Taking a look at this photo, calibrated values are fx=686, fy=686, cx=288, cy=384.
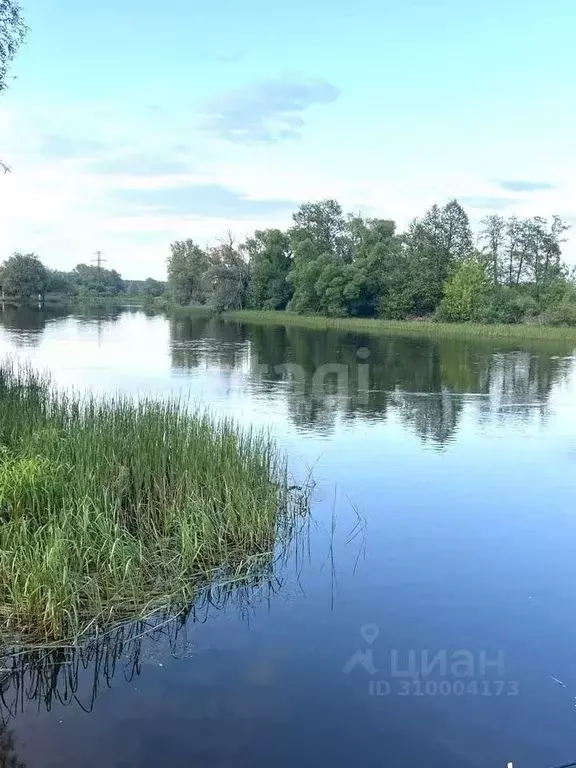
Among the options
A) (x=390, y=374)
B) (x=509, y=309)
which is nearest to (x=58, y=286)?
(x=509, y=309)

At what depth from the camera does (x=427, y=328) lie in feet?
155

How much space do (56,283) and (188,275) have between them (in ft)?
128

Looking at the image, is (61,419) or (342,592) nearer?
(342,592)

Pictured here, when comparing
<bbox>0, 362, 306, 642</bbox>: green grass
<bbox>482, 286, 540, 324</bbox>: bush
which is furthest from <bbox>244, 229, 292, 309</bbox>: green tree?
<bbox>0, 362, 306, 642</bbox>: green grass

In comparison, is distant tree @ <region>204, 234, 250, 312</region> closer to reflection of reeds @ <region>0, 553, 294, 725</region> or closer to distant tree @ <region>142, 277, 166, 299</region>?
distant tree @ <region>142, 277, 166, 299</region>

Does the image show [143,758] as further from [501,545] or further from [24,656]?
[501,545]

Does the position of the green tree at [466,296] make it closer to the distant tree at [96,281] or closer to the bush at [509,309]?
the bush at [509,309]

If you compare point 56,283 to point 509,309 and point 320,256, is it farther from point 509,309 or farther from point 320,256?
point 509,309

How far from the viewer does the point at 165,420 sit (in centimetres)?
917

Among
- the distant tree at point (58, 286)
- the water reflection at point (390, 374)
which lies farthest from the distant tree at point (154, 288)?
the water reflection at point (390, 374)

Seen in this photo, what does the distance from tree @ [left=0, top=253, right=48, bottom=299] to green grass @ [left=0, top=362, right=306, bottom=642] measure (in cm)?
9640

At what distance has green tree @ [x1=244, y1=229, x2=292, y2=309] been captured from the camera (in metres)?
65.9

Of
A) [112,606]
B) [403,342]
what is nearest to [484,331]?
[403,342]

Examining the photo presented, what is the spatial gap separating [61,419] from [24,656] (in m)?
4.71
